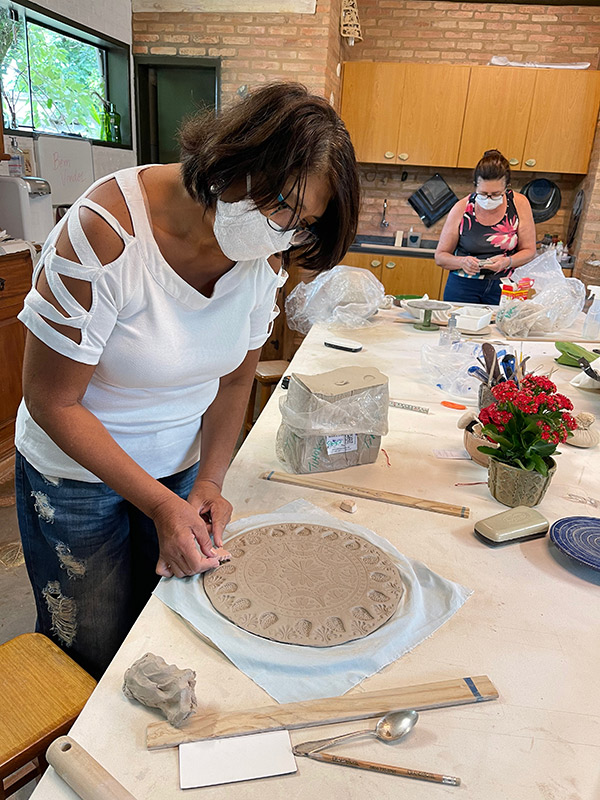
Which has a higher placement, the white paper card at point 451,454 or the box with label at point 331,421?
the box with label at point 331,421

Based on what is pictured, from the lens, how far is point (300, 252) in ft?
3.59

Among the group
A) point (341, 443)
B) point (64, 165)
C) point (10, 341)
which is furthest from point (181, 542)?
point (64, 165)

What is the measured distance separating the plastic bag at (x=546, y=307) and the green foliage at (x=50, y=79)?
3.03m

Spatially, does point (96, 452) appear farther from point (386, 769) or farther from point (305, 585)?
point (386, 769)

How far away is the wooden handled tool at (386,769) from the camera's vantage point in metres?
0.65

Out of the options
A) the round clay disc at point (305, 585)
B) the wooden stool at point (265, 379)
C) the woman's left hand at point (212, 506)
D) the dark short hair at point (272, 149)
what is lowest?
the wooden stool at point (265, 379)

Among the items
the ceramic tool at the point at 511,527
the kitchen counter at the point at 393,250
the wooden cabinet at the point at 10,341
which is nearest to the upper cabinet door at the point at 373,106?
the kitchen counter at the point at 393,250

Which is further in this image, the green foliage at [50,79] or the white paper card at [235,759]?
the green foliage at [50,79]

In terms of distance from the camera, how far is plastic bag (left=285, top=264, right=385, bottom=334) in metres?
2.77

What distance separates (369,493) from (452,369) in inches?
35.8

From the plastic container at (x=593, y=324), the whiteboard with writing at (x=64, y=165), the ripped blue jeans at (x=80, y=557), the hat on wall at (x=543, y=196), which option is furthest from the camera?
the hat on wall at (x=543, y=196)

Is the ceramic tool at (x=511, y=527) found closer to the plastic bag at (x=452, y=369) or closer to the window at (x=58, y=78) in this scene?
the plastic bag at (x=452, y=369)

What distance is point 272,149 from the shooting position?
0.85 m

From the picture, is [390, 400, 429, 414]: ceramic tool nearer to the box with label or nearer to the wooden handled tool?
the box with label
